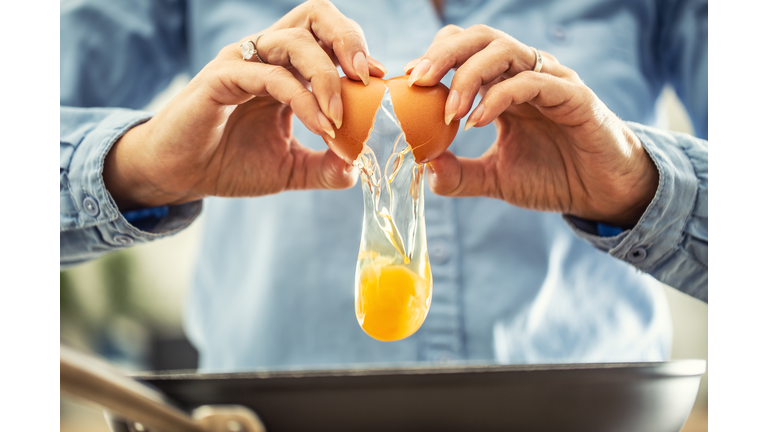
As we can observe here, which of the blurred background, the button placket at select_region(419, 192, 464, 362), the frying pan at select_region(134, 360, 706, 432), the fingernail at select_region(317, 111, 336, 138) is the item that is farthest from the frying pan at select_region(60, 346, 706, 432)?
the blurred background

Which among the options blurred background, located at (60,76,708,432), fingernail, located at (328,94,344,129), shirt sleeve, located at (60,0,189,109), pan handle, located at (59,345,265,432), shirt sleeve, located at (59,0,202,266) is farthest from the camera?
blurred background, located at (60,76,708,432)

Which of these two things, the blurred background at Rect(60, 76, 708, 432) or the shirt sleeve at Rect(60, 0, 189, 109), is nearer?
the shirt sleeve at Rect(60, 0, 189, 109)

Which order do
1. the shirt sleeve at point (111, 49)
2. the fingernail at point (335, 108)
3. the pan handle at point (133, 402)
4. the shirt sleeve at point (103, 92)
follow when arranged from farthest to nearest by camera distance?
1. the shirt sleeve at point (111, 49)
2. the shirt sleeve at point (103, 92)
3. the fingernail at point (335, 108)
4. the pan handle at point (133, 402)

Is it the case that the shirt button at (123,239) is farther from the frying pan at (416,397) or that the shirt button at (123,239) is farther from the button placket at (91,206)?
the frying pan at (416,397)

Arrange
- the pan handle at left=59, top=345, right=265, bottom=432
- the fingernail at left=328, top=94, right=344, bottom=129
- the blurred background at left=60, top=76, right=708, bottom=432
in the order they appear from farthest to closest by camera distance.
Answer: the blurred background at left=60, top=76, right=708, bottom=432 < the fingernail at left=328, top=94, right=344, bottom=129 < the pan handle at left=59, top=345, right=265, bottom=432

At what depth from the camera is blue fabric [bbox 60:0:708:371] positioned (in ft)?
1.62

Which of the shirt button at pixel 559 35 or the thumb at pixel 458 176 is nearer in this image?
the thumb at pixel 458 176

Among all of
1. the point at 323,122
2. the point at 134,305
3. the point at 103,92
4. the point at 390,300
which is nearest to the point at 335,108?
the point at 323,122

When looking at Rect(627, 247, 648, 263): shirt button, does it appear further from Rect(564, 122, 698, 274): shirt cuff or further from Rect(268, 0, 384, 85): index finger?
Rect(268, 0, 384, 85): index finger

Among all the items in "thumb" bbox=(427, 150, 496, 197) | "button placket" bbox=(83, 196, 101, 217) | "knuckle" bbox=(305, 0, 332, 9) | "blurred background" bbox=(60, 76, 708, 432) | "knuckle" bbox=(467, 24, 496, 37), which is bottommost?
"blurred background" bbox=(60, 76, 708, 432)

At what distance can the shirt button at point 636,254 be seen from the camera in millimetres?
382

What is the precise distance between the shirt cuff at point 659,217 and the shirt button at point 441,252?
0.14 m

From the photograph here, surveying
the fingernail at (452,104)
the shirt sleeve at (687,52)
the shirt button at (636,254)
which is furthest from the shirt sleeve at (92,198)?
the shirt sleeve at (687,52)
